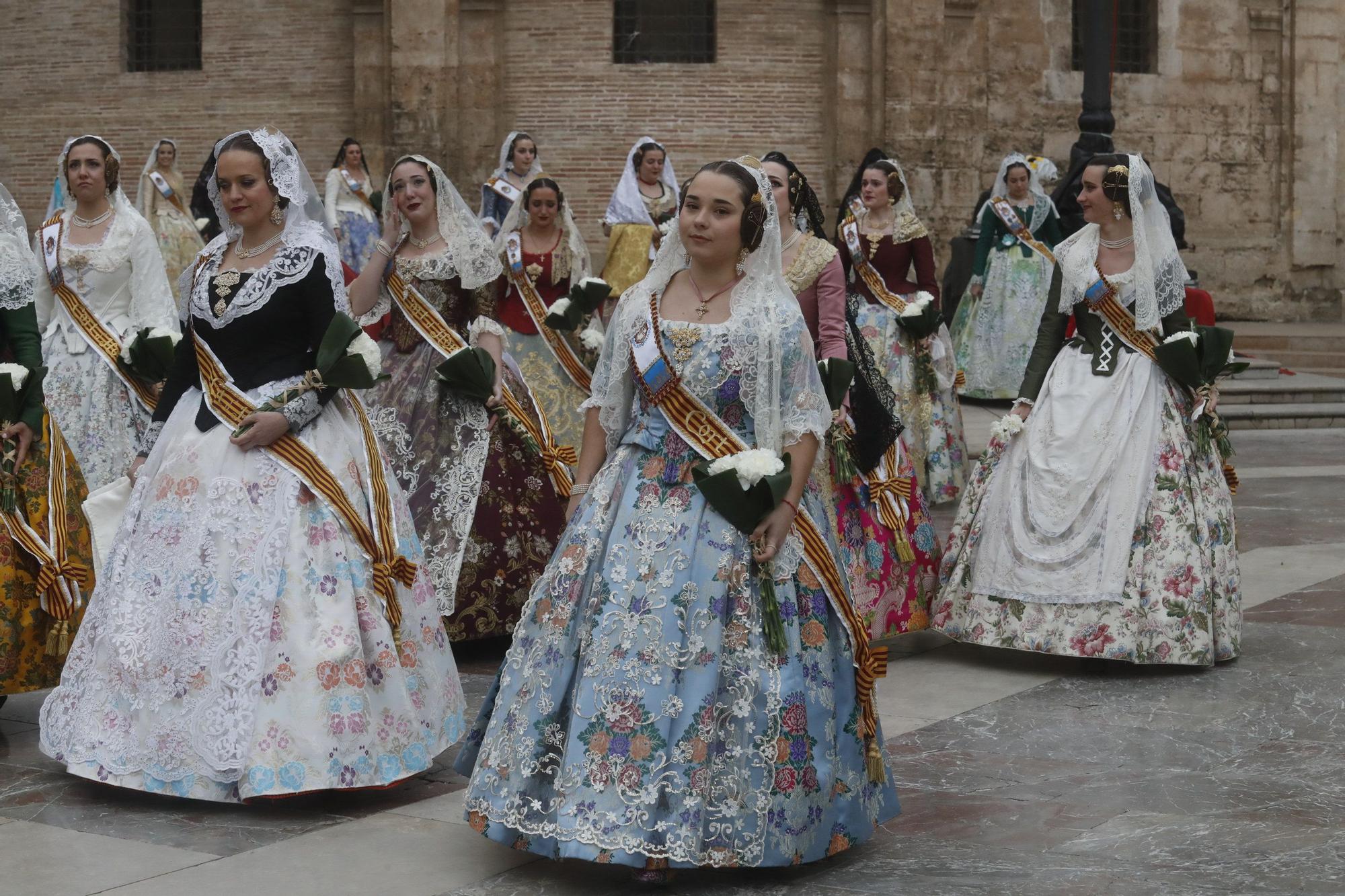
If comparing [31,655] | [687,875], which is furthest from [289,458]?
[687,875]

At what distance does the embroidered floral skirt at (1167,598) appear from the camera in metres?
6.63

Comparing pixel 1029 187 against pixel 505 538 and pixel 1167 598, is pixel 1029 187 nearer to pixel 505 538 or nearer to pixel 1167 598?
pixel 1167 598

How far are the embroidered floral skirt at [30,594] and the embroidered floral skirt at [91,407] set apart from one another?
214cm

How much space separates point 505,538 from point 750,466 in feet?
9.65

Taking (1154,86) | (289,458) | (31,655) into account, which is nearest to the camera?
(289,458)

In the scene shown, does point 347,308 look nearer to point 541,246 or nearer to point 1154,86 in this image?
point 541,246

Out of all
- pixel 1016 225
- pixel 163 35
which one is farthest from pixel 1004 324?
pixel 163 35

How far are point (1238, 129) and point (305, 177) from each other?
58.2ft

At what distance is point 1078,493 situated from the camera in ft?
22.3

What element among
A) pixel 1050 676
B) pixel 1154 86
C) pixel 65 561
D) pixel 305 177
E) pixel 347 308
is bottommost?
pixel 1050 676

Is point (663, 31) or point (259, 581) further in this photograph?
point (663, 31)

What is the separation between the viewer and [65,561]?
5746 mm

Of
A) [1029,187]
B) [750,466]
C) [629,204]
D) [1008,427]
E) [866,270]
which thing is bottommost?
[1008,427]

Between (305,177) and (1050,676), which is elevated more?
(305,177)
